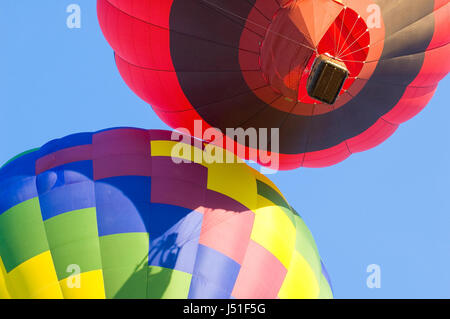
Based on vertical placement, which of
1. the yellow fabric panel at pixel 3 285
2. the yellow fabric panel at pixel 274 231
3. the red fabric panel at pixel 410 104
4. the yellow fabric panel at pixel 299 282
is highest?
the red fabric panel at pixel 410 104

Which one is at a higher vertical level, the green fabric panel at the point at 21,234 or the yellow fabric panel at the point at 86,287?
the green fabric panel at the point at 21,234

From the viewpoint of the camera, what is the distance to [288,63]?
654 centimetres

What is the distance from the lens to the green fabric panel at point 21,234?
5.95 metres

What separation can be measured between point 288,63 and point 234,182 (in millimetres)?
1494

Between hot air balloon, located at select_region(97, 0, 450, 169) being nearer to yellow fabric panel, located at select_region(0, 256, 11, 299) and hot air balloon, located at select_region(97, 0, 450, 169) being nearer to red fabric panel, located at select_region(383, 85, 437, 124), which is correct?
red fabric panel, located at select_region(383, 85, 437, 124)

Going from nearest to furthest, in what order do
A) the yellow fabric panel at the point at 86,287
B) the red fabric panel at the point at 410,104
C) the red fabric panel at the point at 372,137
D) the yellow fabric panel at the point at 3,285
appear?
the yellow fabric panel at the point at 86,287
the yellow fabric panel at the point at 3,285
the red fabric panel at the point at 410,104
the red fabric panel at the point at 372,137

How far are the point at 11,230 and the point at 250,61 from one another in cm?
320

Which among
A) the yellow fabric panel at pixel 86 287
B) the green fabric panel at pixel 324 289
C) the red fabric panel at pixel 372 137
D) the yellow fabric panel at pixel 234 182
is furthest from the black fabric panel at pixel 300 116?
the yellow fabric panel at pixel 86 287

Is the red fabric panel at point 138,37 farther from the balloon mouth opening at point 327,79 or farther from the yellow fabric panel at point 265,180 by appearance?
the balloon mouth opening at point 327,79

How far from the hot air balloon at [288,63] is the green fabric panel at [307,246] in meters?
1.19

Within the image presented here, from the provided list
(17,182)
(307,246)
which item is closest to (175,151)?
(17,182)

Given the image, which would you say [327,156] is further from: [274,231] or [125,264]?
[125,264]

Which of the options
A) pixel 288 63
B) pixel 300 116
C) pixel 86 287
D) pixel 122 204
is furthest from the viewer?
pixel 300 116

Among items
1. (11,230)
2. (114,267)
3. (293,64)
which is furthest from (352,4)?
(11,230)
